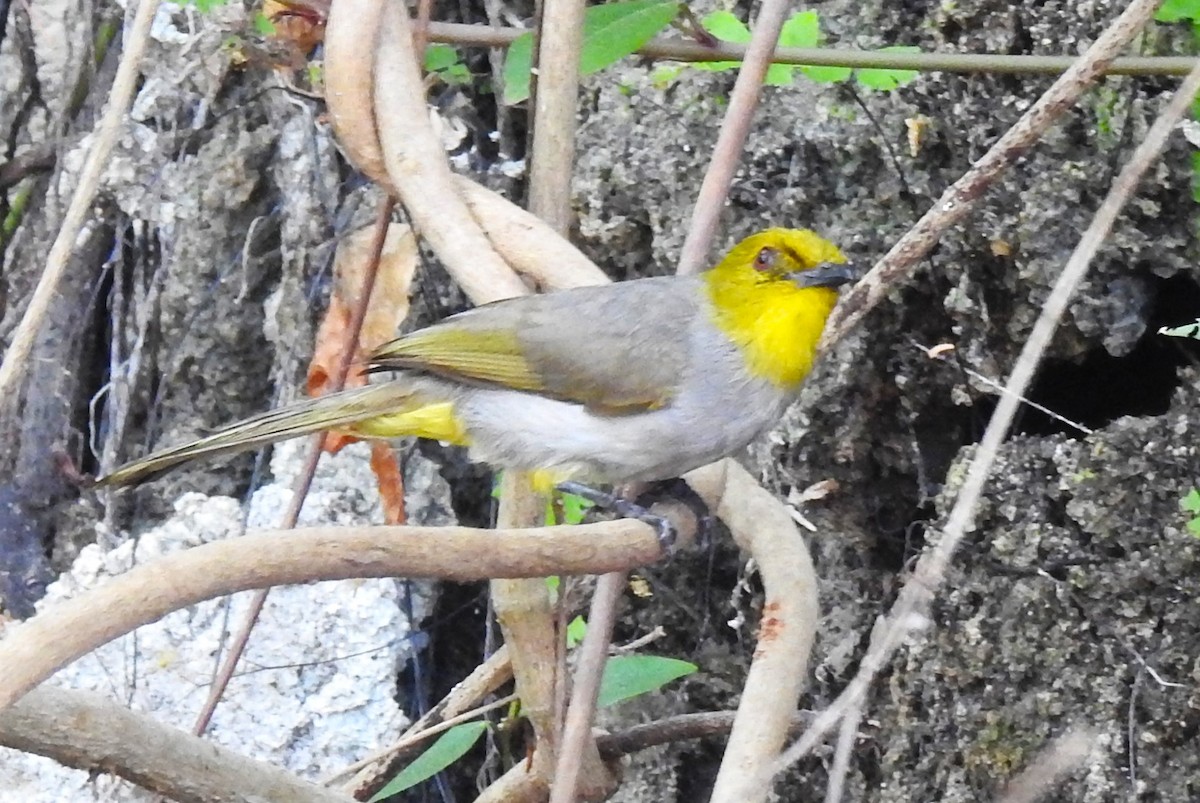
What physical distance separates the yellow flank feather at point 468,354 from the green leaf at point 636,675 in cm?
55

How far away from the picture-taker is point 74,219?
1.44 m

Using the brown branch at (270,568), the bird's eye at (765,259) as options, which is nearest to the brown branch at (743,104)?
the brown branch at (270,568)

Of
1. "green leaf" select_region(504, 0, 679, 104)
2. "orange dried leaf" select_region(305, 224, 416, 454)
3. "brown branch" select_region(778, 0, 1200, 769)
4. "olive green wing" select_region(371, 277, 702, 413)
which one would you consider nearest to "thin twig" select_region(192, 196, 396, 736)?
"olive green wing" select_region(371, 277, 702, 413)

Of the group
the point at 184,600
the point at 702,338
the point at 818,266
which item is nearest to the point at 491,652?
the point at 702,338

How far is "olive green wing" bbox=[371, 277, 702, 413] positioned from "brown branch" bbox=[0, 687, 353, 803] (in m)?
0.96

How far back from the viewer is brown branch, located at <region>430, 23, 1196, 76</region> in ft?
6.05

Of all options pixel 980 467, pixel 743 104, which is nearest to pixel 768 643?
pixel 980 467

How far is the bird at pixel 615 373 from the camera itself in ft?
7.42

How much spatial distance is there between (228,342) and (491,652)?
0.93 meters

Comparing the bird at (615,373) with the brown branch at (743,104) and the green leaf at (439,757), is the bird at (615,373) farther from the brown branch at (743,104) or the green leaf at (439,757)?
the brown branch at (743,104)

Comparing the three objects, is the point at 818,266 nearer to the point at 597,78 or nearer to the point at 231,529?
the point at 597,78

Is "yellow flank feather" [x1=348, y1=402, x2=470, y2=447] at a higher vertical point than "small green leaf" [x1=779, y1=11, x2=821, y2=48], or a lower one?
lower

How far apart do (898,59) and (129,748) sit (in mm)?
1280

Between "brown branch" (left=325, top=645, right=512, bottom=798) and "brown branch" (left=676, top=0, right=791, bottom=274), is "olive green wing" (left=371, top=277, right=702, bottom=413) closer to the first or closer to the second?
"brown branch" (left=325, top=645, right=512, bottom=798)
